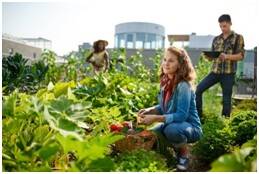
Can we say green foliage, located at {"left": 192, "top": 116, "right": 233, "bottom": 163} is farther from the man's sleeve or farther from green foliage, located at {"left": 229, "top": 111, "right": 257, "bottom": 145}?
the man's sleeve

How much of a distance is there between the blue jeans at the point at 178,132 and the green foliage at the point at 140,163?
0.27 m

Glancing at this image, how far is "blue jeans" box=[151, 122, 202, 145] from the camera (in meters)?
2.71

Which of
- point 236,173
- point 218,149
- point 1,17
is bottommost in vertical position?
point 218,149

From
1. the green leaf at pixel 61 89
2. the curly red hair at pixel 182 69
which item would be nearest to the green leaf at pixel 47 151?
the green leaf at pixel 61 89

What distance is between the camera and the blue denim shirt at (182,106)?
8.96 ft

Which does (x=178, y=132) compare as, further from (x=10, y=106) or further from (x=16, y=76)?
(x=16, y=76)

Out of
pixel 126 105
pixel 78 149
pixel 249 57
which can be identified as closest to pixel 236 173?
pixel 78 149

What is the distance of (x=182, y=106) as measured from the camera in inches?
108

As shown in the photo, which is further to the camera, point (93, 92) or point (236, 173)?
point (93, 92)

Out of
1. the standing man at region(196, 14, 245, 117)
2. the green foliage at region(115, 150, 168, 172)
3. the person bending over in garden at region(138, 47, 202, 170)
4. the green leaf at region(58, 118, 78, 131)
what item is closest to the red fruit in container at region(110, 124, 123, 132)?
the person bending over in garden at region(138, 47, 202, 170)

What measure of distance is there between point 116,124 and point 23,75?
234 centimetres

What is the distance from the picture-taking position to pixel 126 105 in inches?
155

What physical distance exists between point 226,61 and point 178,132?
72.7 inches

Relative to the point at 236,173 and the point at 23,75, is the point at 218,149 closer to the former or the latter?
the point at 236,173
